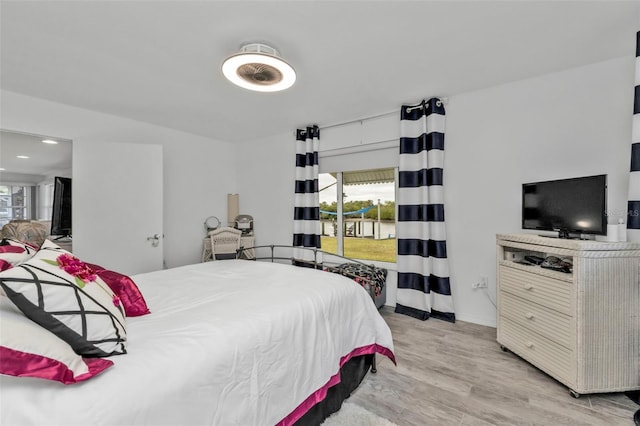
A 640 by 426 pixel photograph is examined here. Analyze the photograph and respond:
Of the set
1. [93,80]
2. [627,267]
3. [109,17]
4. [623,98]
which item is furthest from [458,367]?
[93,80]

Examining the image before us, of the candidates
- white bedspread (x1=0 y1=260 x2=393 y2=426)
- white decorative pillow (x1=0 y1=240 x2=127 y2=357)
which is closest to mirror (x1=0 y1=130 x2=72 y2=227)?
white bedspread (x1=0 y1=260 x2=393 y2=426)

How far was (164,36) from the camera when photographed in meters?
1.96

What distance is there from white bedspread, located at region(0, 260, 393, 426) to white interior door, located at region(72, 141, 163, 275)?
1737 millimetres

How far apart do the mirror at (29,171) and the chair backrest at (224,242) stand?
5.97ft

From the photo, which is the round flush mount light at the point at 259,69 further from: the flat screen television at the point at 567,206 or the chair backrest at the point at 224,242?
the chair backrest at the point at 224,242

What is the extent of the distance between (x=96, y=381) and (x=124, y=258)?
3079 millimetres

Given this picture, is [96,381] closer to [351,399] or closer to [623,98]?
[351,399]

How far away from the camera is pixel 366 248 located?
12.9ft

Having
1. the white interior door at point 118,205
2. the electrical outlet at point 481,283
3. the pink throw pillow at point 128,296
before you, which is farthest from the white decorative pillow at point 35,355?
the electrical outlet at point 481,283

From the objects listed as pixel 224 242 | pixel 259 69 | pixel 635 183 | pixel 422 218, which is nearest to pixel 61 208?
pixel 224 242

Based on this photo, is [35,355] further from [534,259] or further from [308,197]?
[308,197]

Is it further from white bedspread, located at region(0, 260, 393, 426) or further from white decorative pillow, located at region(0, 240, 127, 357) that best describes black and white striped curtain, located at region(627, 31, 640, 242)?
white decorative pillow, located at region(0, 240, 127, 357)

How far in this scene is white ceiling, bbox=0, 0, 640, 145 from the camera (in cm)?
174

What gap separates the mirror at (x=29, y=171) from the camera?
282 cm
